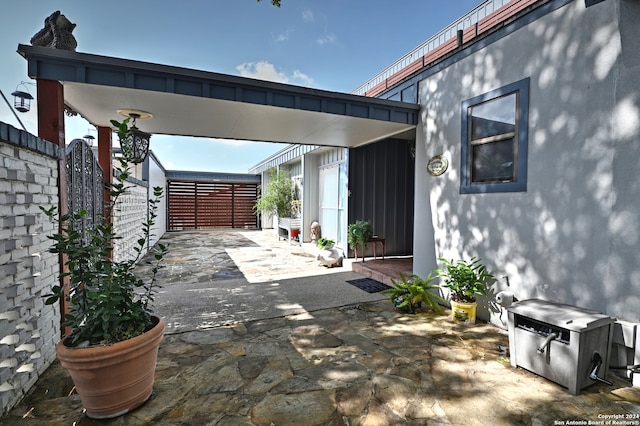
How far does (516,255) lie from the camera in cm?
288

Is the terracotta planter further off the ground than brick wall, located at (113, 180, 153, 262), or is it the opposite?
brick wall, located at (113, 180, 153, 262)

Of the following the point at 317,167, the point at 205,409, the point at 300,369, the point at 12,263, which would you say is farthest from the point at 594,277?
the point at 317,167

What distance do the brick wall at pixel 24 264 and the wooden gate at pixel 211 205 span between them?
11.8 m

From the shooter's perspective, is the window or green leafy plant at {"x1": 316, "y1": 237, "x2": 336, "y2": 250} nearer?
the window

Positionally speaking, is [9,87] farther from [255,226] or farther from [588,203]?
[255,226]

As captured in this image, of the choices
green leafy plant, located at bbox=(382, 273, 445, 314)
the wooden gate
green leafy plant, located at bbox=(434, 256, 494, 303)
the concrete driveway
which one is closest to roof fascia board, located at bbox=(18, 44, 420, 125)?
green leafy plant, located at bbox=(434, 256, 494, 303)

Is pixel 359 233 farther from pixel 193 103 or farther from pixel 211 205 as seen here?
pixel 211 205

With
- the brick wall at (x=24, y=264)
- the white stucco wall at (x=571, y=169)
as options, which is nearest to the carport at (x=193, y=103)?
the brick wall at (x=24, y=264)

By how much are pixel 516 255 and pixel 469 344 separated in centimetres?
99

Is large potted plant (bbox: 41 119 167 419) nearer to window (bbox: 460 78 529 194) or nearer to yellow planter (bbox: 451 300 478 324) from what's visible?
yellow planter (bbox: 451 300 478 324)

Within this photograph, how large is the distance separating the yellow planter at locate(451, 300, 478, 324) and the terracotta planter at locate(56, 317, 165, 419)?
113 inches

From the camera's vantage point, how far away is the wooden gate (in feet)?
44.0

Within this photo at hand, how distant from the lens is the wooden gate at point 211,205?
44.0 ft

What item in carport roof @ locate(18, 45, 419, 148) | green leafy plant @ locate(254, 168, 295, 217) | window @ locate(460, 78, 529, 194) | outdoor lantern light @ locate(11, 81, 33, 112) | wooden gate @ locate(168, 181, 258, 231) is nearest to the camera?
carport roof @ locate(18, 45, 419, 148)
